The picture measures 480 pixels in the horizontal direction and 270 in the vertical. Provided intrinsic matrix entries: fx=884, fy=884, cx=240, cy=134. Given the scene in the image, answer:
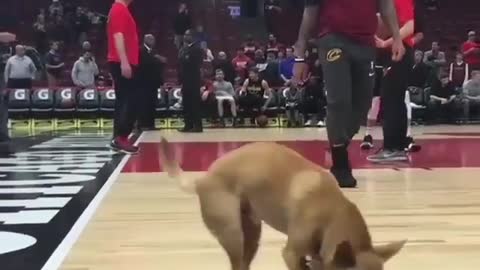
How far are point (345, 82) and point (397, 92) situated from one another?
2.15 meters

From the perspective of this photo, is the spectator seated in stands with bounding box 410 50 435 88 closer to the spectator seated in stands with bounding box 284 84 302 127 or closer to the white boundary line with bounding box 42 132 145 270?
the spectator seated in stands with bounding box 284 84 302 127

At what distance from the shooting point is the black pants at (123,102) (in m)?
8.95

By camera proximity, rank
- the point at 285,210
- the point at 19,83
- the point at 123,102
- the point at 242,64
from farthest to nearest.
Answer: the point at 242,64 → the point at 19,83 → the point at 123,102 → the point at 285,210

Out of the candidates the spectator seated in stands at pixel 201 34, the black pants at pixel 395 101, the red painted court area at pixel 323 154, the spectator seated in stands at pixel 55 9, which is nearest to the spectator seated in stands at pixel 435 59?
the spectator seated in stands at pixel 201 34

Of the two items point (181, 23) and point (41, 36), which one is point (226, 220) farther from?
point (181, 23)

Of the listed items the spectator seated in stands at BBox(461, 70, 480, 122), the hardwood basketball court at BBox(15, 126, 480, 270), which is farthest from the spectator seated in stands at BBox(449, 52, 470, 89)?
the hardwood basketball court at BBox(15, 126, 480, 270)

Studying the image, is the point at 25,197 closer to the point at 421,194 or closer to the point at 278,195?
the point at 421,194

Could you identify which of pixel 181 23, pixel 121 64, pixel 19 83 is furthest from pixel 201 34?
pixel 121 64

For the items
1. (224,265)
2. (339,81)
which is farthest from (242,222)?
(339,81)

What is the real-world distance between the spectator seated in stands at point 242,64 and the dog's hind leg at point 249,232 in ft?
51.1

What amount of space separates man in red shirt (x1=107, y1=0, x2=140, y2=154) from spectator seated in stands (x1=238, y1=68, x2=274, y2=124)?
782 centimetres

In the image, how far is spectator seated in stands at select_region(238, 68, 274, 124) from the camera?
55.5 feet

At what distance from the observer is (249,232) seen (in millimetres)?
3021

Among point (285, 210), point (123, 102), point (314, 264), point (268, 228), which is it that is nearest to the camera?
point (314, 264)
